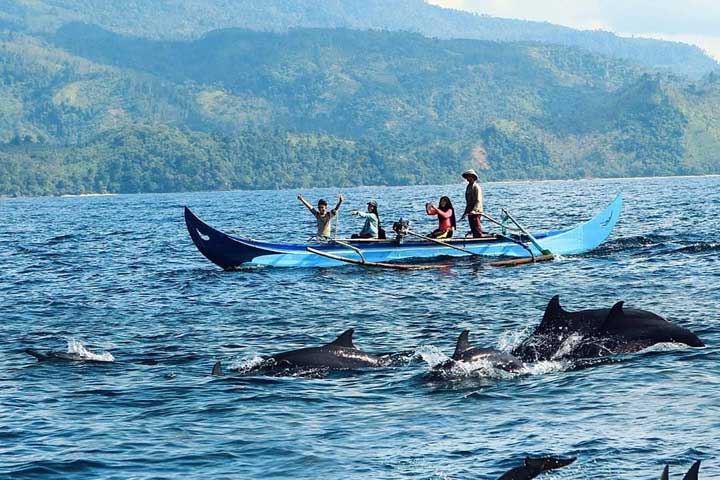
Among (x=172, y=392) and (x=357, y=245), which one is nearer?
(x=172, y=392)

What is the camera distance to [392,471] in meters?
12.6

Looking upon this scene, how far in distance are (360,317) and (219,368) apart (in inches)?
272

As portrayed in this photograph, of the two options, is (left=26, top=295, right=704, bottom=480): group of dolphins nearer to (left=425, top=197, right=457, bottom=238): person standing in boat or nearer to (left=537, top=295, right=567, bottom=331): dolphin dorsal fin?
(left=537, top=295, right=567, bottom=331): dolphin dorsal fin

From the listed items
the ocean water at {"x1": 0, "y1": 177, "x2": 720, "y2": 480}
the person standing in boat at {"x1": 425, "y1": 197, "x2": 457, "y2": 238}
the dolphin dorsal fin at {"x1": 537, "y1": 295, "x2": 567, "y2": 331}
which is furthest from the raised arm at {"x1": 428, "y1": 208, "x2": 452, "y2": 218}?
the dolphin dorsal fin at {"x1": 537, "y1": 295, "x2": 567, "y2": 331}

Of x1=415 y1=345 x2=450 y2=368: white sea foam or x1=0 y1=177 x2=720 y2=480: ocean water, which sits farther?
x1=415 y1=345 x2=450 y2=368: white sea foam

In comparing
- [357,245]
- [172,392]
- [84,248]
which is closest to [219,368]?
[172,392]

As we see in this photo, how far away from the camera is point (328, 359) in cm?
1770

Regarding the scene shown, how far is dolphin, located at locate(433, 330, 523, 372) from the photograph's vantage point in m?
16.5

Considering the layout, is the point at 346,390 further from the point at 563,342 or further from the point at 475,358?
the point at 563,342

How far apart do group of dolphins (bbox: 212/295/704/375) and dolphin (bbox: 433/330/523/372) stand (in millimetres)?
188

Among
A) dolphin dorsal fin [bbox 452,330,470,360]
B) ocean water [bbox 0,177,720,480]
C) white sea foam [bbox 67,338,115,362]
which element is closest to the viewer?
ocean water [bbox 0,177,720,480]

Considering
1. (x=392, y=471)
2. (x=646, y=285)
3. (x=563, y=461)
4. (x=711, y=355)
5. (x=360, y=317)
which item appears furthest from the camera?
(x=646, y=285)

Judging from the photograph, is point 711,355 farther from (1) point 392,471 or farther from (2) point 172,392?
(2) point 172,392

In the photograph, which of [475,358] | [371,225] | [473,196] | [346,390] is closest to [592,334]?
[475,358]
